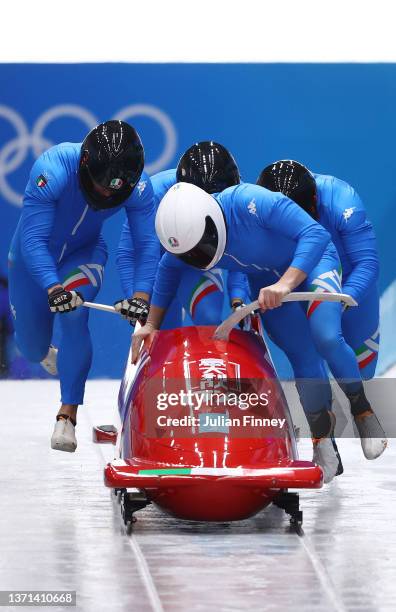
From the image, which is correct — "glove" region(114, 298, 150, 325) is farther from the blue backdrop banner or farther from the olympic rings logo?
the olympic rings logo

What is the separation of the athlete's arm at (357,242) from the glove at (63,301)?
1154mm

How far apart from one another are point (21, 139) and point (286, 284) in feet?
16.1

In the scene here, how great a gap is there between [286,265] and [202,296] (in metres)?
0.35

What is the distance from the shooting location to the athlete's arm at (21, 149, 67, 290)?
5453mm

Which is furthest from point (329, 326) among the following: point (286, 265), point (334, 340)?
point (286, 265)

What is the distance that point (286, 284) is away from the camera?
460cm

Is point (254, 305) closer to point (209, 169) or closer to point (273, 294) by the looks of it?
point (273, 294)

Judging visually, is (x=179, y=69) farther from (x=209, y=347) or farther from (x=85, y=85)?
(x=209, y=347)

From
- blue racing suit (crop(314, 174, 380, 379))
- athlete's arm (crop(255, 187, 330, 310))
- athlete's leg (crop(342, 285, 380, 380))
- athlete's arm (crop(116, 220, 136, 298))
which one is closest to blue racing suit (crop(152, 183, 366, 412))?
athlete's arm (crop(255, 187, 330, 310))

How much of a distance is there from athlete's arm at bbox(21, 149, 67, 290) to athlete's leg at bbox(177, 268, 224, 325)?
58 cm

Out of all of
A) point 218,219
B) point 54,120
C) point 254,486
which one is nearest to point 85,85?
point 54,120

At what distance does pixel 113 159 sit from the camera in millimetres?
5297

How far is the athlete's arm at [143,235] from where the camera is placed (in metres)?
5.64
